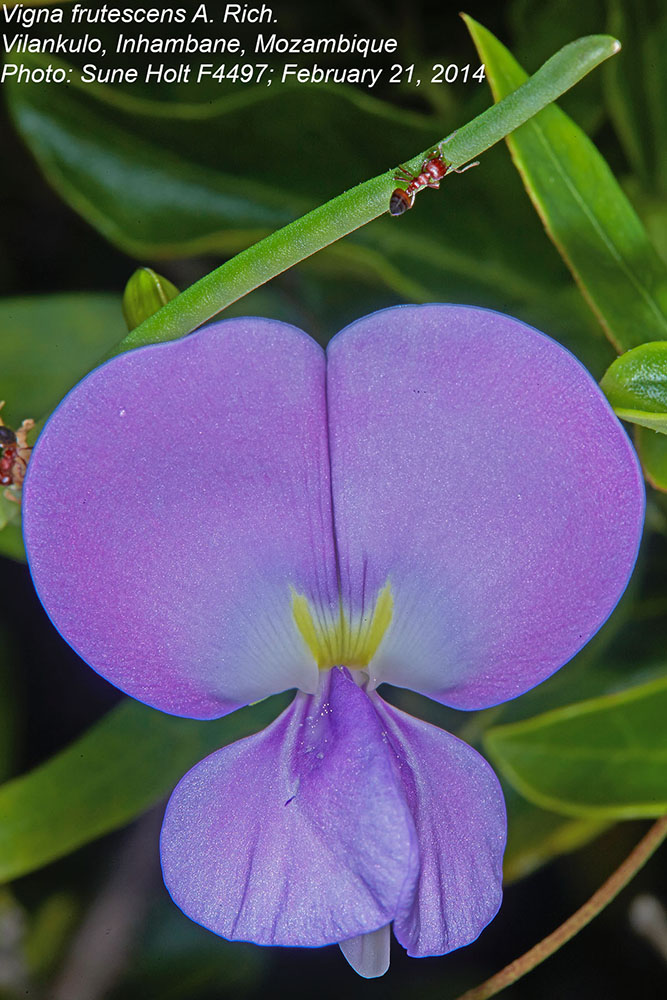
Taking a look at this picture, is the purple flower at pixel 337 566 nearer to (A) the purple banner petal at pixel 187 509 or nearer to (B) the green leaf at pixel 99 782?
(A) the purple banner petal at pixel 187 509

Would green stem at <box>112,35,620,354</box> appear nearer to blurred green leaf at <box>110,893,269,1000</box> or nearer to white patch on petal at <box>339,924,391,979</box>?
white patch on petal at <box>339,924,391,979</box>

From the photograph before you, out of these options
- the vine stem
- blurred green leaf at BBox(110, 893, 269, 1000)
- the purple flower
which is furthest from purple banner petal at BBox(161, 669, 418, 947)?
blurred green leaf at BBox(110, 893, 269, 1000)

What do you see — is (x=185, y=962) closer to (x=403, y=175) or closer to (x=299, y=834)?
(x=299, y=834)

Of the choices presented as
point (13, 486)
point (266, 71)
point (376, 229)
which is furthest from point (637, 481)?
point (266, 71)

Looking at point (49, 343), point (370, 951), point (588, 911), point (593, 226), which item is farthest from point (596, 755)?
point (49, 343)

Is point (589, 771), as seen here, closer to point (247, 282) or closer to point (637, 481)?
point (637, 481)

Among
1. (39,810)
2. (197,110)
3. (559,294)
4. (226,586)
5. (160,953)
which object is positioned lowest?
(160,953)
